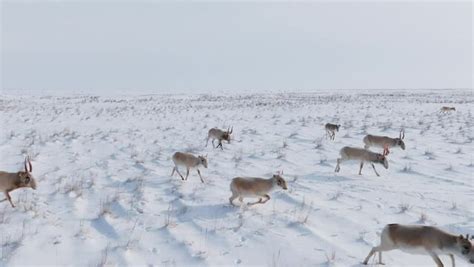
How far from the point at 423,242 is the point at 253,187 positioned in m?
3.69

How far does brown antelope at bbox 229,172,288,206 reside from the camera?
907 centimetres

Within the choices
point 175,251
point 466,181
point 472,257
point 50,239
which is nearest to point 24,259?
point 50,239

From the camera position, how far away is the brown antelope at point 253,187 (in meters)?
9.07

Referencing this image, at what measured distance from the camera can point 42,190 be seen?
10.1 m

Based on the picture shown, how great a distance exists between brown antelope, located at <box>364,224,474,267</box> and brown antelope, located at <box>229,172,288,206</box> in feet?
10.5

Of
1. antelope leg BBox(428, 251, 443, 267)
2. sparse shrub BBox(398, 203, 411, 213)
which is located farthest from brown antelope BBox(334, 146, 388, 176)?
antelope leg BBox(428, 251, 443, 267)

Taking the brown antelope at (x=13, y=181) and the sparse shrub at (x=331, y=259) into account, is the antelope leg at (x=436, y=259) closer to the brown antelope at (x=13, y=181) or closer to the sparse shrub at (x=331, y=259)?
the sparse shrub at (x=331, y=259)

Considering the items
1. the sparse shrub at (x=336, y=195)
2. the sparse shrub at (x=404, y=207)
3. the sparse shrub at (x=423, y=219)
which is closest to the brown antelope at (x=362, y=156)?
the sparse shrub at (x=336, y=195)

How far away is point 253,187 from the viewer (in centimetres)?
917

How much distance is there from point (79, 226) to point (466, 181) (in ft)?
28.4

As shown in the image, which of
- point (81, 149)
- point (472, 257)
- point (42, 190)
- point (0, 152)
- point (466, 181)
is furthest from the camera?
point (81, 149)

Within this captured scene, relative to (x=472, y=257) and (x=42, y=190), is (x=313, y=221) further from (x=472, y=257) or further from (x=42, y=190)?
(x=42, y=190)

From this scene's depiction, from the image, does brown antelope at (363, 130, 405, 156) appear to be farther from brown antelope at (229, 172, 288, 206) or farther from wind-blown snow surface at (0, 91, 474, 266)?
brown antelope at (229, 172, 288, 206)

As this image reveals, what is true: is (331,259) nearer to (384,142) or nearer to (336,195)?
(336,195)
